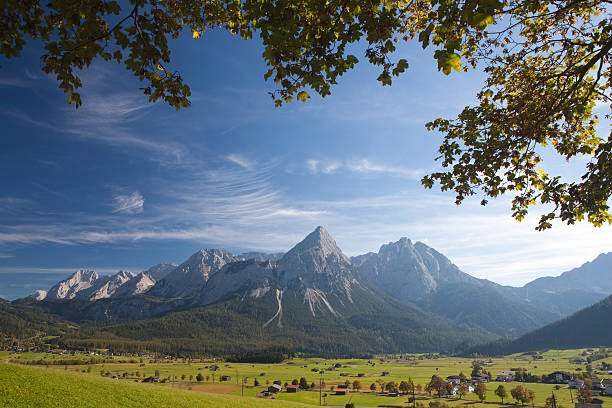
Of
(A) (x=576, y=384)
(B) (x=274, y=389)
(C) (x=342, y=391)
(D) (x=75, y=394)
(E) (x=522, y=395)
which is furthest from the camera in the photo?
(A) (x=576, y=384)

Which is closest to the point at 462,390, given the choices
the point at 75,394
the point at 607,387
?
the point at 607,387

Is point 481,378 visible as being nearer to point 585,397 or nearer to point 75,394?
point 585,397

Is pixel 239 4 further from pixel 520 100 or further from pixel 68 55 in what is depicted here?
pixel 520 100

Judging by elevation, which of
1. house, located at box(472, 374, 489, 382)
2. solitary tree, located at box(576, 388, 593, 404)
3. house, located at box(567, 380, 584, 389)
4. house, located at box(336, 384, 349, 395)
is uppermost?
solitary tree, located at box(576, 388, 593, 404)

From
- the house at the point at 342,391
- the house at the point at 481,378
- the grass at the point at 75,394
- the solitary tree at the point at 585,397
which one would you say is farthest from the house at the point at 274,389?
the solitary tree at the point at 585,397

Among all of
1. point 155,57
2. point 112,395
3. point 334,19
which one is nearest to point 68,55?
point 155,57

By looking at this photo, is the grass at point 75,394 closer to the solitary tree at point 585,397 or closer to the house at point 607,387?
the solitary tree at point 585,397

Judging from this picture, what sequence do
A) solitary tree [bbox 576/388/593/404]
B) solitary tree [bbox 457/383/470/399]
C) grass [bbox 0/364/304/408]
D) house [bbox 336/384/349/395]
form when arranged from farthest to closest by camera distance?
1. house [bbox 336/384/349/395]
2. solitary tree [bbox 457/383/470/399]
3. solitary tree [bbox 576/388/593/404]
4. grass [bbox 0/364/304/408]

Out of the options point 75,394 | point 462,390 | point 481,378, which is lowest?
point 481,378

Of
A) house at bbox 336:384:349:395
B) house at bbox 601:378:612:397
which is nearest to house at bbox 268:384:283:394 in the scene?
house at bbox 336:384:349:395

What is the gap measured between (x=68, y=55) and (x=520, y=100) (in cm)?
1246

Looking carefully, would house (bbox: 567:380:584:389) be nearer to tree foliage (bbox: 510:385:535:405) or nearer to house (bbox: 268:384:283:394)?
tree foliage (bbox: 510:385:535:405)

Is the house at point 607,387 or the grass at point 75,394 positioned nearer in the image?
the grass at point 75,394

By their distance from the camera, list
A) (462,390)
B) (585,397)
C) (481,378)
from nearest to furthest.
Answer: (585,397)
(462,390)
(481,378)
